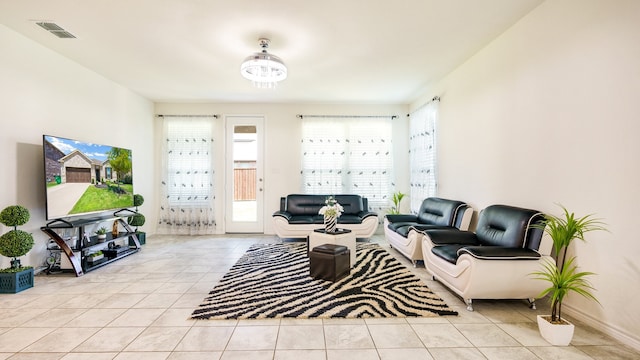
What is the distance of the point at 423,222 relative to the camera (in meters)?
4.51

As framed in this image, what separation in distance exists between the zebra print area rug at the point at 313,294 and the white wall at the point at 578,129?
1.18 m

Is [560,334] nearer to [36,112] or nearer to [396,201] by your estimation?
[396,201]

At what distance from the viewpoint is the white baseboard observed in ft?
6.37

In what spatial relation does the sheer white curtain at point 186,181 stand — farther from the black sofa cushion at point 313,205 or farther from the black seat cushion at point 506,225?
the black seat cushion at point 506,225

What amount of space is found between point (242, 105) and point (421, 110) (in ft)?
11.9

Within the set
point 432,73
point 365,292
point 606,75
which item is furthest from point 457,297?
point 432,73

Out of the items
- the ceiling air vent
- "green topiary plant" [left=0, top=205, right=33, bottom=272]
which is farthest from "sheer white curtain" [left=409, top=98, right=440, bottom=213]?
"green topiary plant" [left=0, top=205, right=33, bottom=272]

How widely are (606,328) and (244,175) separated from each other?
5594mm

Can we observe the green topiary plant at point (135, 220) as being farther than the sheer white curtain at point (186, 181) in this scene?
No

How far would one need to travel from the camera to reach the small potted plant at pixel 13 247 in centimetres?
288

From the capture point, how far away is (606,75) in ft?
7.00

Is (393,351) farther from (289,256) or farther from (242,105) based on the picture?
(242,105)

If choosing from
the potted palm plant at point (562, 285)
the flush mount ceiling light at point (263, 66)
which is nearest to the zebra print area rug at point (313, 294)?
the potted palm plant at point (562, 285)

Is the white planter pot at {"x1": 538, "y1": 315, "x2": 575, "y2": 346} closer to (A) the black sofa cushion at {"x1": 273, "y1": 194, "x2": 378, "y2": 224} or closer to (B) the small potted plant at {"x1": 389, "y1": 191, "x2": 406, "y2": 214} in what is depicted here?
(A) the black sofa cushion at {"x1": 273, "y1": 194, "x2": 378, "y2": 224}
